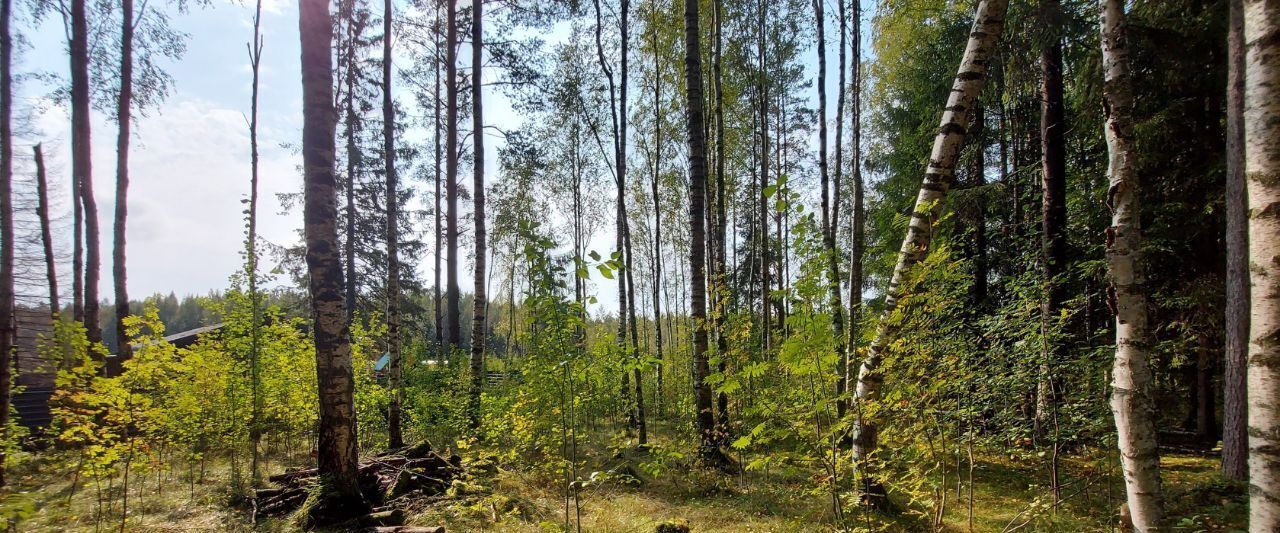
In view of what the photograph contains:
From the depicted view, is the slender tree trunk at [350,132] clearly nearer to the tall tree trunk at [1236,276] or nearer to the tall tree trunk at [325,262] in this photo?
the tall tree trunk at [325,262]

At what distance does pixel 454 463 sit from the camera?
228 inches

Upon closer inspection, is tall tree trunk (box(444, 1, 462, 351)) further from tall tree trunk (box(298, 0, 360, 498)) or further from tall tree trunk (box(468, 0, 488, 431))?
tall tree trunk (box(298, 0, 360, 498))

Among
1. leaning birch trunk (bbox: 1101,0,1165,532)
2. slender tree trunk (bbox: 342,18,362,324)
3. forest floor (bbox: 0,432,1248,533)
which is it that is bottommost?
forest floor (bbox: 0,432,1248,533)

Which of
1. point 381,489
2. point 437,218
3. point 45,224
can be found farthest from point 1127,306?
point 45,224

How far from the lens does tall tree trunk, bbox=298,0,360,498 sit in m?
4.10

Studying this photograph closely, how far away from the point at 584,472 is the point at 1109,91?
21.2 feet

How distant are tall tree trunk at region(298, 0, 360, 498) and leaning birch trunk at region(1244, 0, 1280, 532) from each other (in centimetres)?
535

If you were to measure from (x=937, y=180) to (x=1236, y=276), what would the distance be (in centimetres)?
353

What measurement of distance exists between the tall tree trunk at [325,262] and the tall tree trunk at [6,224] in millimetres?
4230

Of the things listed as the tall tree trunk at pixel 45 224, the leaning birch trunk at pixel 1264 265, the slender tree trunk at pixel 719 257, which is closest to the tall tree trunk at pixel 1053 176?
A: the slender tree trunk at pixel 719 257

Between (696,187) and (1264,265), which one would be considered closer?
(1264,265)

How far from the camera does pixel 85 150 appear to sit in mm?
8359

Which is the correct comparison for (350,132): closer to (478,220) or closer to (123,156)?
(123,156)

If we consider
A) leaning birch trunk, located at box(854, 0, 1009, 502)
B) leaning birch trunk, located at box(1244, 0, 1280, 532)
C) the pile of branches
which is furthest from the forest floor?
leaning birch trunk, located at box(1244, 0, 1280, 532)
